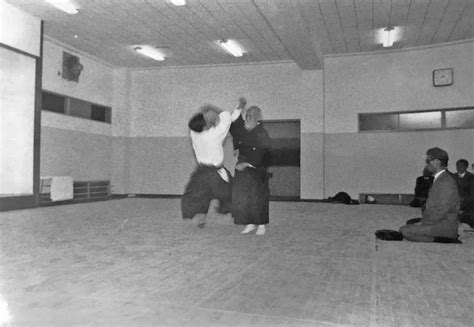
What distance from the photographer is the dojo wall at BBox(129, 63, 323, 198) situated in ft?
30.9

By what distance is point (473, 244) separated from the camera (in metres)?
3.85

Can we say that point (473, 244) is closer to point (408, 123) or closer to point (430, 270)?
point (430, 270)

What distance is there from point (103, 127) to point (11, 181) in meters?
3.36

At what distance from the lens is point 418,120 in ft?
28.8

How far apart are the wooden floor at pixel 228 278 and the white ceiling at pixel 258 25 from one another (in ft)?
12.2

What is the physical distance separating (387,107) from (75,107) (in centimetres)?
674

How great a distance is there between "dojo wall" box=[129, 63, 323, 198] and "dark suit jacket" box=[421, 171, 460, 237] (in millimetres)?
5385

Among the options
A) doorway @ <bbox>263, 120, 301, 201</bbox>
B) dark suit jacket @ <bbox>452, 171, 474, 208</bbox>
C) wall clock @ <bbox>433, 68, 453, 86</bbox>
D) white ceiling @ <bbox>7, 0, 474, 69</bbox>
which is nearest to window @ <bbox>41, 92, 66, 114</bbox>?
white ceiling @ <bbox>7, 0, 474, 69</bbox>

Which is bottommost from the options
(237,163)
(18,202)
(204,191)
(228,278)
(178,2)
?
(228,278)

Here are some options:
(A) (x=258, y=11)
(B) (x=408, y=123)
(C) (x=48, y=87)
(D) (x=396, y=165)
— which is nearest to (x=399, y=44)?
(B) (x=408, y=123)

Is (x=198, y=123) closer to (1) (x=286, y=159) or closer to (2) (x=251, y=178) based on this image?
(2) (x=251, y=178)

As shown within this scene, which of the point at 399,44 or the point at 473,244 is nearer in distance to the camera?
the point at 473,244

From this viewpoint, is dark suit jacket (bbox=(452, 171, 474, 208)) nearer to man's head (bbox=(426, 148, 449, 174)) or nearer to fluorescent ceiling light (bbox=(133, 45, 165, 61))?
man's head (bbox=(426, 148, 449, 174))

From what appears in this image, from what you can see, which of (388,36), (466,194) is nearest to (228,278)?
(466,194)
